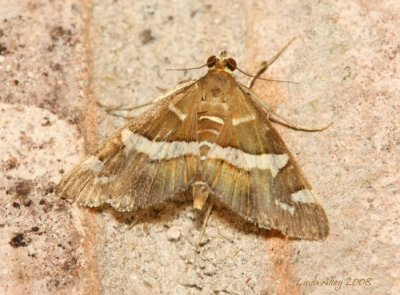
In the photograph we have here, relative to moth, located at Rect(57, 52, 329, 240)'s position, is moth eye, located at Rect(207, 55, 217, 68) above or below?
above

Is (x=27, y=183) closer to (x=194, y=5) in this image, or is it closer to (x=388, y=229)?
(x=194, y=5)

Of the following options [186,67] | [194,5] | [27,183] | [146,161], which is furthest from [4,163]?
[194,5]

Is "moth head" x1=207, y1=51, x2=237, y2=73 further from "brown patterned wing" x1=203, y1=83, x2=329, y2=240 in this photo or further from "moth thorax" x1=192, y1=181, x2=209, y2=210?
"moth thorax" x1=192, y1=181, x2=209, y2=210

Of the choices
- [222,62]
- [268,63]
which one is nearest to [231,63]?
[222,62]

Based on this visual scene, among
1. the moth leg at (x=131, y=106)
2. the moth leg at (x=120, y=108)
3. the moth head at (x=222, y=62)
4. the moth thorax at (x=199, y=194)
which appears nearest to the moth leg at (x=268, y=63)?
the moth head at (x=222, y=62)

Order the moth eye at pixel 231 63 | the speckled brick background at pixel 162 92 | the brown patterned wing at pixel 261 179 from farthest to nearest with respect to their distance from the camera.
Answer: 1. the moth eye at pixel 231 63
2. the brown patterned wing at pixel 261 179
3. the speckled brick background at pixel 162 92

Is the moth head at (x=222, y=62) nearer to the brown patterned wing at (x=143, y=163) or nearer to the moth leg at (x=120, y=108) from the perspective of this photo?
the brown patterned wing at (x=143, y=163)

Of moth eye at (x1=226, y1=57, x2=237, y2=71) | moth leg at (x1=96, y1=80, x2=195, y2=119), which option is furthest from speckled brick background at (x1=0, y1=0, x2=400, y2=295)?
moth eye at (x1=226, y1=57, x2=237, y2=71)

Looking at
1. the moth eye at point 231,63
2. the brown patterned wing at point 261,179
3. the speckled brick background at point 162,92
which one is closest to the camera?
the speckled brick background at point 162,92

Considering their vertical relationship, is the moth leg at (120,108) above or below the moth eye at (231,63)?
below
